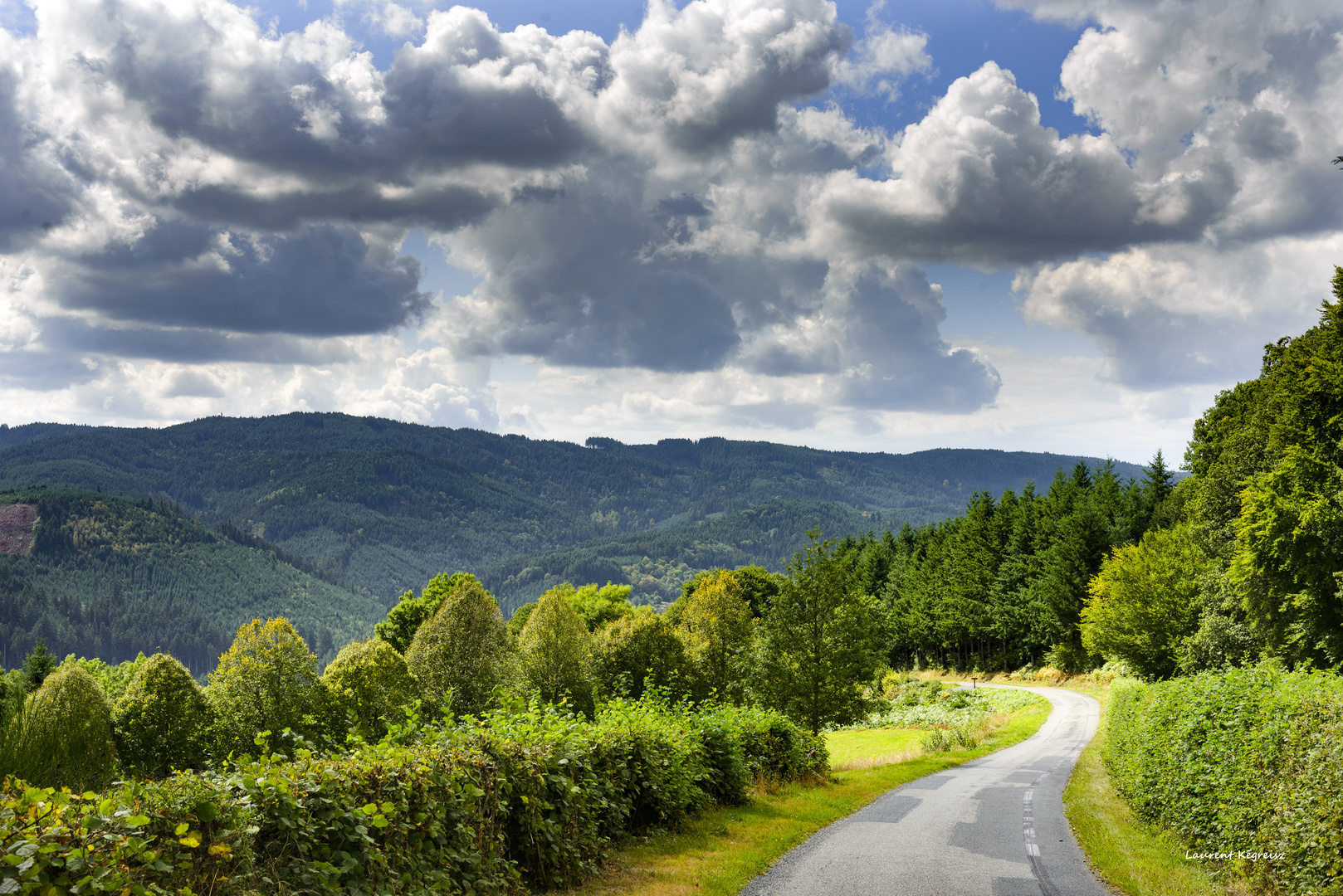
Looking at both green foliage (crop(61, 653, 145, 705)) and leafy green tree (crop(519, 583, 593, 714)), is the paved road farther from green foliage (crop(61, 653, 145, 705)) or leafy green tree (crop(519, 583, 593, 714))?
green foliage (crop(61, 653, 145, 705))

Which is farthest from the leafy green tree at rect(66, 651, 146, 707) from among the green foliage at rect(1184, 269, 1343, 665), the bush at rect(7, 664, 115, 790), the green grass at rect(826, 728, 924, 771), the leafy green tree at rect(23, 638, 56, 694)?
the green foliage at rect(1184, 269, 1343, 665)

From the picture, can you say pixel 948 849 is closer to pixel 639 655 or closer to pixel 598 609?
pixel 639 655

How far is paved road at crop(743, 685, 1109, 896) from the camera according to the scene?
1195 cm

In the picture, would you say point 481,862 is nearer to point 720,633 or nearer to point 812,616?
point 812,616

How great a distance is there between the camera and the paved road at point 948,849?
470 inches

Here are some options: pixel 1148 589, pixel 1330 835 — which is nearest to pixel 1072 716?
pixel 1148 589

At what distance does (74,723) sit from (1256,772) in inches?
2176

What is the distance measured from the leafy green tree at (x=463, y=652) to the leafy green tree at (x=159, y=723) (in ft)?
41.1

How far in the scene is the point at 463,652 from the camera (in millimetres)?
51594

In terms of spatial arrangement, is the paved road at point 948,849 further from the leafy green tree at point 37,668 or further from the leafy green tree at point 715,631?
the leafy green tree at point 37,668

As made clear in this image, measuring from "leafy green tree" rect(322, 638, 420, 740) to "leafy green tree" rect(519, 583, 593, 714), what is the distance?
7.21 m

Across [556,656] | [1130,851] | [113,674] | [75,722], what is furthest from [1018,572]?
[113,674]

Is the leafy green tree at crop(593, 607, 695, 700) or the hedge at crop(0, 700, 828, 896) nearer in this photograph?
the hedge at crop(0, 700, 828, 896)

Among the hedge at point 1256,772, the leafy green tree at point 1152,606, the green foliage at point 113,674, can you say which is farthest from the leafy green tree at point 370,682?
the leafy green tree at point 1152,606
